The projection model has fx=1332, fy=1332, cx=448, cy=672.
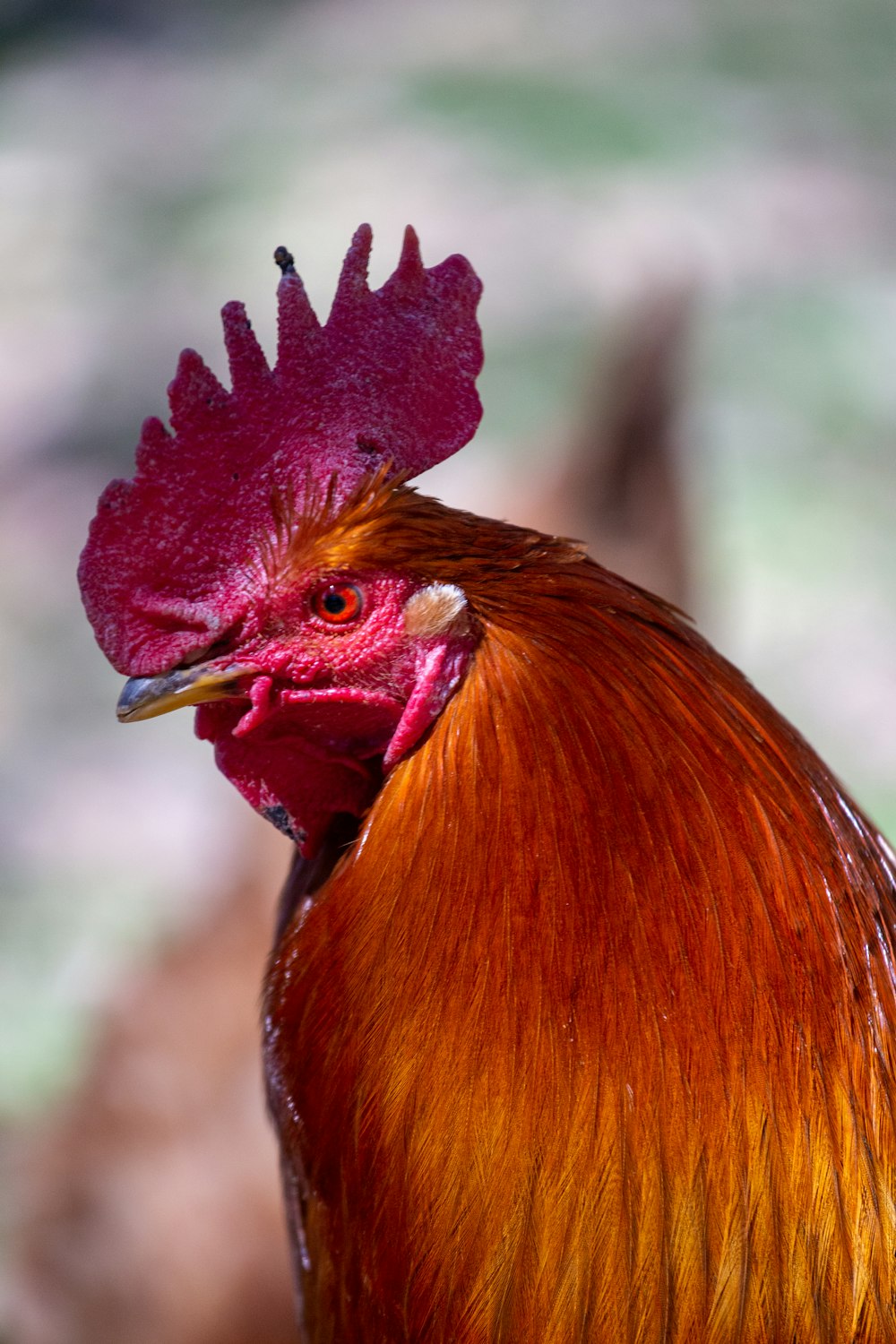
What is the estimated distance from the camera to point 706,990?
171 centimetres

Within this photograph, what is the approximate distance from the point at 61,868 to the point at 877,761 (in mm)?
3269

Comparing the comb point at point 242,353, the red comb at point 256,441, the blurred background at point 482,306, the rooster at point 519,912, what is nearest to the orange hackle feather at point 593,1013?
the rooster at point 519,912

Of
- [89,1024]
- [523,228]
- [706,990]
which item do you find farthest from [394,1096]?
[523,228]

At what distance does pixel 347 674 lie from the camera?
1.81m

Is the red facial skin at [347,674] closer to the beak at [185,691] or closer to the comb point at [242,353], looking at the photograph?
the beak at [185,691]

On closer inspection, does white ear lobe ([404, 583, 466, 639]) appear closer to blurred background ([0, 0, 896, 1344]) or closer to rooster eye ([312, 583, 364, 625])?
rooster eye ([312, 583, 364, 625])

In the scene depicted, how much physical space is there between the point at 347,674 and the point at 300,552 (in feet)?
0.58

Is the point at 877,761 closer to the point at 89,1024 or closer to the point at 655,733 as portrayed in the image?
the point at 89,1024

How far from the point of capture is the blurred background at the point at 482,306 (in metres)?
4.79

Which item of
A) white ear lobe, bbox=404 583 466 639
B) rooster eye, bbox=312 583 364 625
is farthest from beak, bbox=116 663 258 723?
white ear lobe, bbox=404 583 466 639

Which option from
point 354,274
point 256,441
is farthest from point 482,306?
point 256,441

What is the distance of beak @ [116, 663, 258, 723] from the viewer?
1807mm

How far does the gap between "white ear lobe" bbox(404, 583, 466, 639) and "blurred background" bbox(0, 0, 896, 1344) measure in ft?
5.92

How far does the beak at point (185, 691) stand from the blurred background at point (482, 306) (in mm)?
1668
